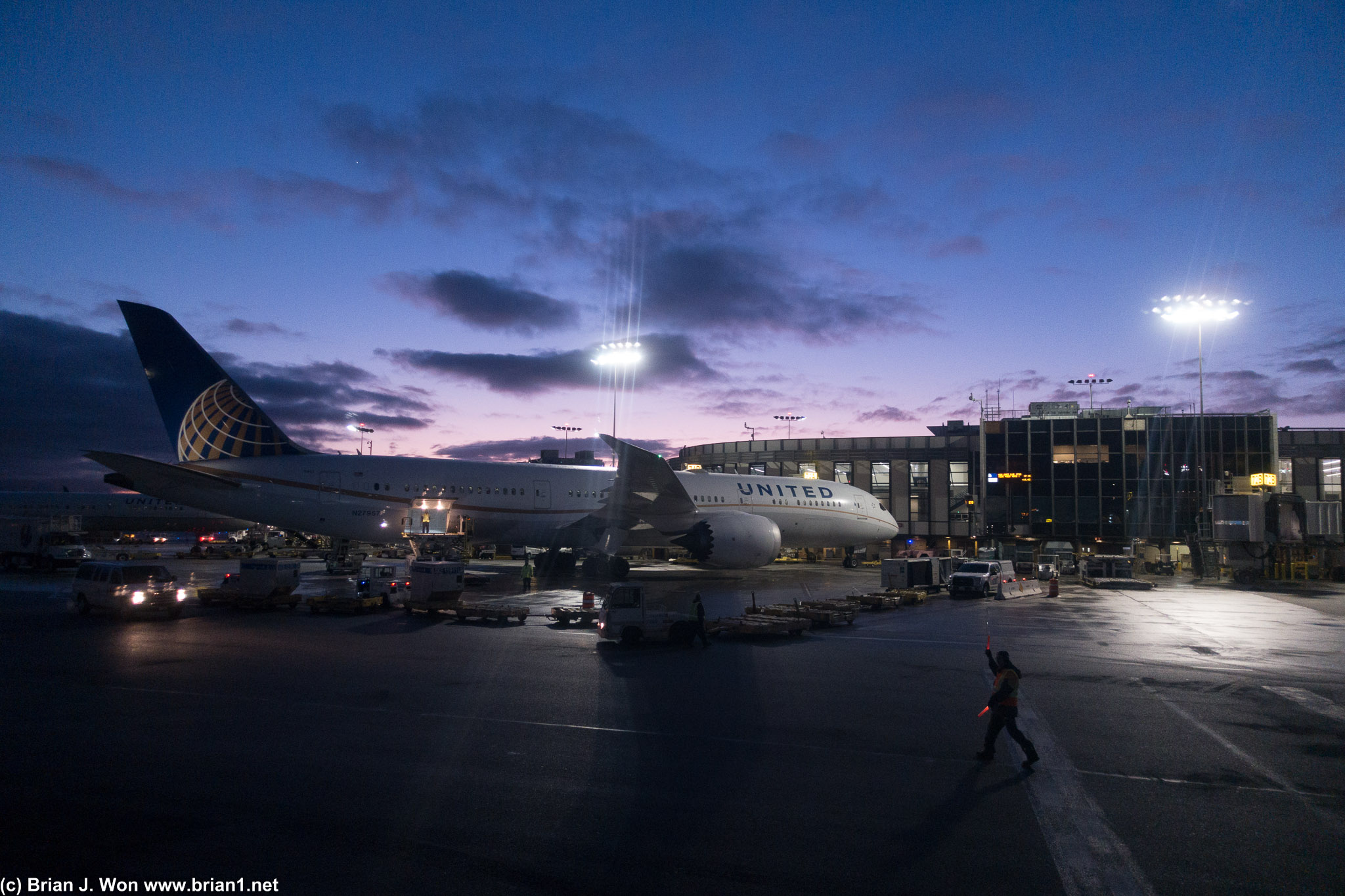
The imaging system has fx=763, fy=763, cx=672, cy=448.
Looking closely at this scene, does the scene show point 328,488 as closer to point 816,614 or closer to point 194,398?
point 194,398

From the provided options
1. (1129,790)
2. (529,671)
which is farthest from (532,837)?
(529,671)

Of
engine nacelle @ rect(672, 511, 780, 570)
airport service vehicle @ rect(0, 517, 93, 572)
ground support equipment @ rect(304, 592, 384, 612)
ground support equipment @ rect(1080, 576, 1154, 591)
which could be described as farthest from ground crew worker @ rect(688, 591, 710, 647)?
airport service vehicle @ rect(0, 517, 93, 572)

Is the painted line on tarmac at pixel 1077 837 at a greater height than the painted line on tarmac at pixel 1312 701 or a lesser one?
greater

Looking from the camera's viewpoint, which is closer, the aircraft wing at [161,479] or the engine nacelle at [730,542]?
the aircraft wing at [161,479]

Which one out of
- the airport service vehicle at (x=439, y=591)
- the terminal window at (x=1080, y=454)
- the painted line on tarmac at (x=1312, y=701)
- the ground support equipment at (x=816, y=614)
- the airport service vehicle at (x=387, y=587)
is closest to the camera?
the painted line on tarmac at (x=1312, y=701)

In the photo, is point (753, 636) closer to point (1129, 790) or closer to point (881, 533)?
point (1129, 790)

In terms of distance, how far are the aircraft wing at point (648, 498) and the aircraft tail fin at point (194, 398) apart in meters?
12.4

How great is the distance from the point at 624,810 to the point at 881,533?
1378 inches

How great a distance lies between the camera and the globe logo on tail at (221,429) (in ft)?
88.3

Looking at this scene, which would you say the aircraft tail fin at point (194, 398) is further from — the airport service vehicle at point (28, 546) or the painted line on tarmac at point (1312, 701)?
Result: the painted line on tarmac at point (1312, 701)

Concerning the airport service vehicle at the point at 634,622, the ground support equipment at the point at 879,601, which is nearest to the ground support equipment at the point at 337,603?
the airport service vehicle at the point at 634,622

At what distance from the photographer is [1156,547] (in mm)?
52281

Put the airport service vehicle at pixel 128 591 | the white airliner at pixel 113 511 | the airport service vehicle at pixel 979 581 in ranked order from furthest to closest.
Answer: the white airliner at pixel 113 511
the airport service vehicle at pixel 979 581
the airport service vehicle at pixel 128 591

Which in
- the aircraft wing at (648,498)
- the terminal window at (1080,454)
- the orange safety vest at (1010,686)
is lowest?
the orange safety vest at (1010,686)
